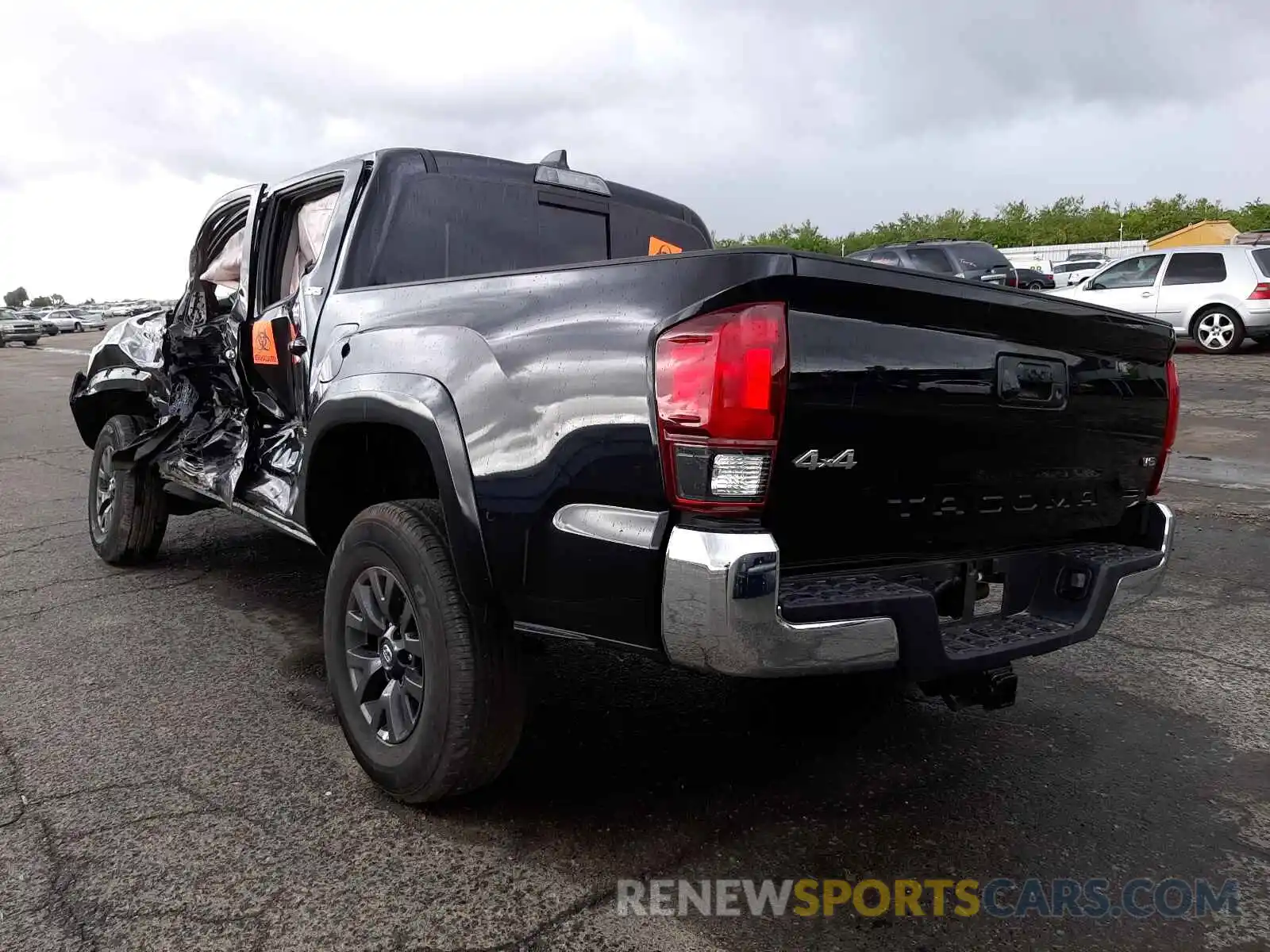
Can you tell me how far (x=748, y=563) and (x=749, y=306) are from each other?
0.55 metres

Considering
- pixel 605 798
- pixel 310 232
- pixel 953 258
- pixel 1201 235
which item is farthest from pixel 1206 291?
pixel 1201 235

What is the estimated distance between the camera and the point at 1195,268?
16203 millimetres

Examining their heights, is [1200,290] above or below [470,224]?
below

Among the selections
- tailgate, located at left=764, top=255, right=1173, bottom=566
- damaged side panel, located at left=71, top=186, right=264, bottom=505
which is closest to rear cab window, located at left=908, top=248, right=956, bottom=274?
damaged side panel, located at left=71, top=186, right=264, bottom=505

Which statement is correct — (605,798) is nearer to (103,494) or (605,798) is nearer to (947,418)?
(947,418)

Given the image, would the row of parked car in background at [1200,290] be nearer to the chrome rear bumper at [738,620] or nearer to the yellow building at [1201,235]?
the chrome rear bumper at [738,620]

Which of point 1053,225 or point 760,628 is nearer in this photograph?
point 760,628

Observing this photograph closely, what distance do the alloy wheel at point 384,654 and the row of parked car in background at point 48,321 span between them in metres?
36.7

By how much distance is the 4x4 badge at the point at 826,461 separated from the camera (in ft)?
7.63

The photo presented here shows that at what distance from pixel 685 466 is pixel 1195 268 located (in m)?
16.7

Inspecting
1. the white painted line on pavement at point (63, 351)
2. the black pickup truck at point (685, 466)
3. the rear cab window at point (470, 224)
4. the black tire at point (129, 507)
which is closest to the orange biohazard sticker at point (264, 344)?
the black pickup truck at point (685, 466)

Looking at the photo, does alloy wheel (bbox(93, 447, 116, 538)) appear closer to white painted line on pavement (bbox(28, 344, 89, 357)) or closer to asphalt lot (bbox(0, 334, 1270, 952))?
asphalt lot (bbox(0, 334, 1270, 952))

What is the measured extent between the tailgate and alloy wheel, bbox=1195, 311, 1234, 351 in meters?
14.9


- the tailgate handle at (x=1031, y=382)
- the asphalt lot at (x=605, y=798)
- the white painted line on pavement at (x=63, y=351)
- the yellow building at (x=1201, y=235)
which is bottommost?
the white painted line on pavement at (x=63, y=351)
